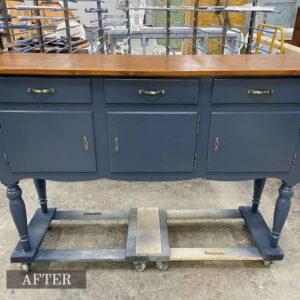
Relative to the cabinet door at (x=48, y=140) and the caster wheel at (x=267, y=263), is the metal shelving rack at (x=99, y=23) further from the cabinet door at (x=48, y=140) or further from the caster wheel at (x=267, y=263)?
the caster wheel at (x=267, y=263)

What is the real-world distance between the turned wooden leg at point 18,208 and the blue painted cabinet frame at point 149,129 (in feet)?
0.05

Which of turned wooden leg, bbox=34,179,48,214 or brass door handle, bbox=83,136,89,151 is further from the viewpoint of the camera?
turned wooden leg, bbox=34,179,48,214

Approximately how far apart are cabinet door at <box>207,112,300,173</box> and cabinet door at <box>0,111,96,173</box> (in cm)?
60

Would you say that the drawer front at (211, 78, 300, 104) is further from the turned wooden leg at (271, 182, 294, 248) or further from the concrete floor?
the concrete floor

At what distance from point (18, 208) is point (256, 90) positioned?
1319 millimetres

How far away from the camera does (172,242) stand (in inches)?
73.7

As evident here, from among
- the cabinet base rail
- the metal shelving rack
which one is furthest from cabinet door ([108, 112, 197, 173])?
the metal shelving rack

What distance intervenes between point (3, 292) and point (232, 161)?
4.45 ft

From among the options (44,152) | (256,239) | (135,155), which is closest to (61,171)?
(44,152)

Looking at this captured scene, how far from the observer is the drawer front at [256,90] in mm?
1298

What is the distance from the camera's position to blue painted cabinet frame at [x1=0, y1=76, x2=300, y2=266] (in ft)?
4.25

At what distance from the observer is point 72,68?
4.12 ft

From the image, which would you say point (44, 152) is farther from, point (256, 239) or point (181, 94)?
point (256, 239)

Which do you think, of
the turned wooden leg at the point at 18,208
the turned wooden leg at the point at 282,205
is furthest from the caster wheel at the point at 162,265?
the turned wooden leg at the point at 18,208
